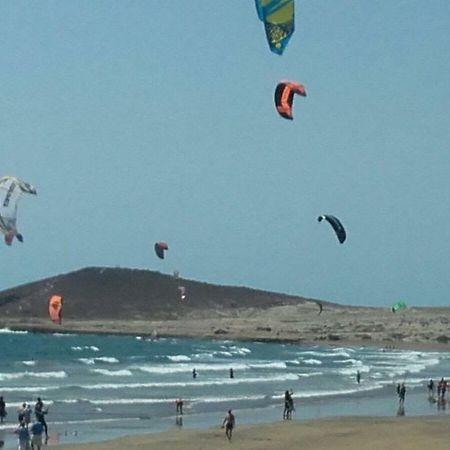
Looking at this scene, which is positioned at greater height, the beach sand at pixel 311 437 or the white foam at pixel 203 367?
the white foam at pixel 203 367

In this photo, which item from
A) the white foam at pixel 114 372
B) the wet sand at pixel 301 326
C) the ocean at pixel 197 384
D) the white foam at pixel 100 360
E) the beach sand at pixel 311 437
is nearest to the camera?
the beach sand at pixel 311 437

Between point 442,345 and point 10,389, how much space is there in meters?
43.0

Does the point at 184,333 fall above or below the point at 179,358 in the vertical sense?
above

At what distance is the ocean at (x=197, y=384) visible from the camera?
27.9 meters

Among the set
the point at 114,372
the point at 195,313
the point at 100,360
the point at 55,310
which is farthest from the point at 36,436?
the point at 195,313

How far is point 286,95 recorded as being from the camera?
2250 cm

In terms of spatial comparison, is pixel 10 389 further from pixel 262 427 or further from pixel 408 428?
pixel 408 428

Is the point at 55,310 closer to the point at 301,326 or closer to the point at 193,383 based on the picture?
the point at 193,383

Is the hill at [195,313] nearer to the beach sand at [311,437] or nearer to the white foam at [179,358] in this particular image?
the white foam at [179,358]

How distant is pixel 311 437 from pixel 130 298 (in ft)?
313

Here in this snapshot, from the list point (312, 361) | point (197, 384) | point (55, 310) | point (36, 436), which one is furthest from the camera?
point (312, 361)

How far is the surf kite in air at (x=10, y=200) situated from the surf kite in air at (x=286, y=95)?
6.25 meters

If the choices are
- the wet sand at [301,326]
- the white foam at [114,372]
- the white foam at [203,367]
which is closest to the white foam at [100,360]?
the white foam at [203,367]

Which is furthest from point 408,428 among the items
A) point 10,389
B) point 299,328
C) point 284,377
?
point 299,328
